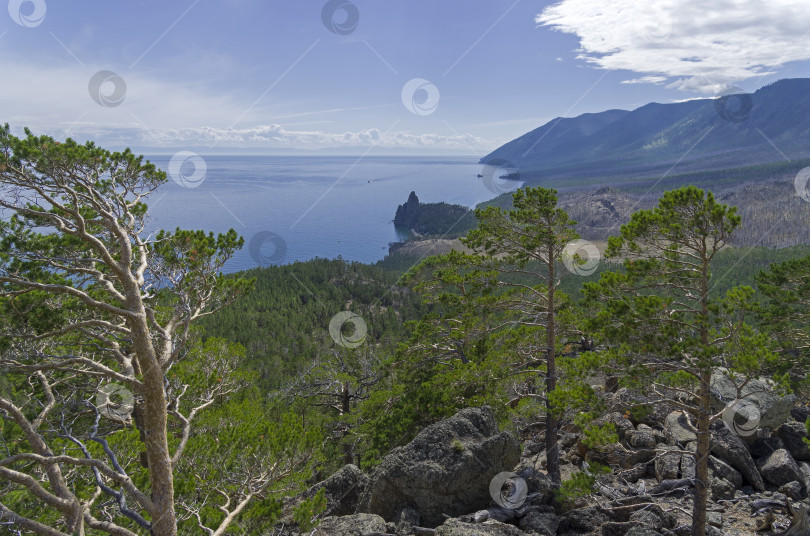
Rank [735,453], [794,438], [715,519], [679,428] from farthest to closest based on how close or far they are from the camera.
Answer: [679,428] → [794,438] → [735,453] → [715,519]

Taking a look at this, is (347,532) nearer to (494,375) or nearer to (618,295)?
(494,375)

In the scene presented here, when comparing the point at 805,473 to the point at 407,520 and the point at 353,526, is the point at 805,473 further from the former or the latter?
the point at 353,526

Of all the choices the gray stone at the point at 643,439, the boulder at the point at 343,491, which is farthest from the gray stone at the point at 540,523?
the gray stone at the point at 643,439

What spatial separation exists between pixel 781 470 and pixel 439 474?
1019 centimetres

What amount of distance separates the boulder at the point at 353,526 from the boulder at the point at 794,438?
13.7 m

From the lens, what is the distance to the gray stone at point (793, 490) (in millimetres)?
12031

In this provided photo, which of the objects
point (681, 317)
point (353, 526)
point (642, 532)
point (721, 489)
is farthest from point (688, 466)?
point (353, 526)

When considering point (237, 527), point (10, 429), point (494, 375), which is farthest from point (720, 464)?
point (10, 429)

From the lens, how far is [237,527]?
873cm

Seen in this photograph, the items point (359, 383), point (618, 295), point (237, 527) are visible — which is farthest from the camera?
point (359, 383)

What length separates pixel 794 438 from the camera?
14.8 meters

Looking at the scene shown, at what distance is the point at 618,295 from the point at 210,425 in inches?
463

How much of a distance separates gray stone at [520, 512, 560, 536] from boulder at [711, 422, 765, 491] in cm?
584

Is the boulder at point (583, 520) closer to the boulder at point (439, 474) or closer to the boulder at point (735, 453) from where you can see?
the boulder at point (439, 474)
